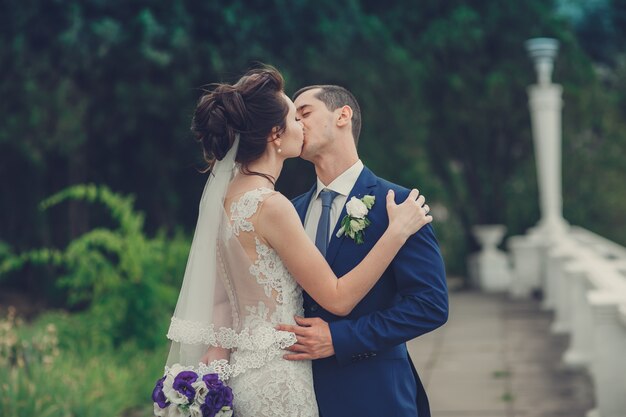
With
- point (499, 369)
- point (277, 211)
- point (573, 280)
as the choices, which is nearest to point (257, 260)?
point (277, 211)

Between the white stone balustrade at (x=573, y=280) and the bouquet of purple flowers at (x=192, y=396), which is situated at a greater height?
the white stone balustrade at (x=573, y=280)

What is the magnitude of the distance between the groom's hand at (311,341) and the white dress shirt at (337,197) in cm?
38

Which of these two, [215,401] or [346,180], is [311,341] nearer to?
[215,401]

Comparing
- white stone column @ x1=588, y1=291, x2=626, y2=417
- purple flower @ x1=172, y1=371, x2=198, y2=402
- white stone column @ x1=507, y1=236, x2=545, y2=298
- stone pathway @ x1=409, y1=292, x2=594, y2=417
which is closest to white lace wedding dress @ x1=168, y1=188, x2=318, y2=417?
purple flower @ x1=172, y1=371, x2=198, y2=402

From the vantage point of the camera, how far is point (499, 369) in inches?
338

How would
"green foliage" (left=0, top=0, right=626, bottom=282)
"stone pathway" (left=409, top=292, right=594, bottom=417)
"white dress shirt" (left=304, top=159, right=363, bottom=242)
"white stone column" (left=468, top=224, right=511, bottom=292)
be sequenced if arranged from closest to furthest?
1. "white dress shirt" (left=304, top=159, right=363, bottom=242)
2. "stone pathway" (left=409, top=292, right=594, bottom=417)
3. "green foliage" (left=0, top=0, right=626, bottom=282)
4. "white stone column" (left=468, top=224, right=511, bottom=292)

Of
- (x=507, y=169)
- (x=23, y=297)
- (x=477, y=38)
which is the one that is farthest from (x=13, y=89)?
(x=507, y=169)

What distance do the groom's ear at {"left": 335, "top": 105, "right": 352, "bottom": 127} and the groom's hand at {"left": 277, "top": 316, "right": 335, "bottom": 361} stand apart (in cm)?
73

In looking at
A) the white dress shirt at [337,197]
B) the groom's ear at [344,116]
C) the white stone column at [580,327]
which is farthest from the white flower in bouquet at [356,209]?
the white stone column at [580,327]

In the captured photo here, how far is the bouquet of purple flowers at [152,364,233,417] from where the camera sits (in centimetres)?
302

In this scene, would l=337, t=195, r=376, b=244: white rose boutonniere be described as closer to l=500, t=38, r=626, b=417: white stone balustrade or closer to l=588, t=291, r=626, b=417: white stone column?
l=500, t=38, r=626, b=417: white stone balustrade

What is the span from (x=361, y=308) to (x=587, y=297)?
144 inches

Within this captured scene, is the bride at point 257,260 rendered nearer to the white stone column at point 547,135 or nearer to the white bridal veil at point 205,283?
the white bridal veil at point 205,283

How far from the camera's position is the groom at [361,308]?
10.2 feet
